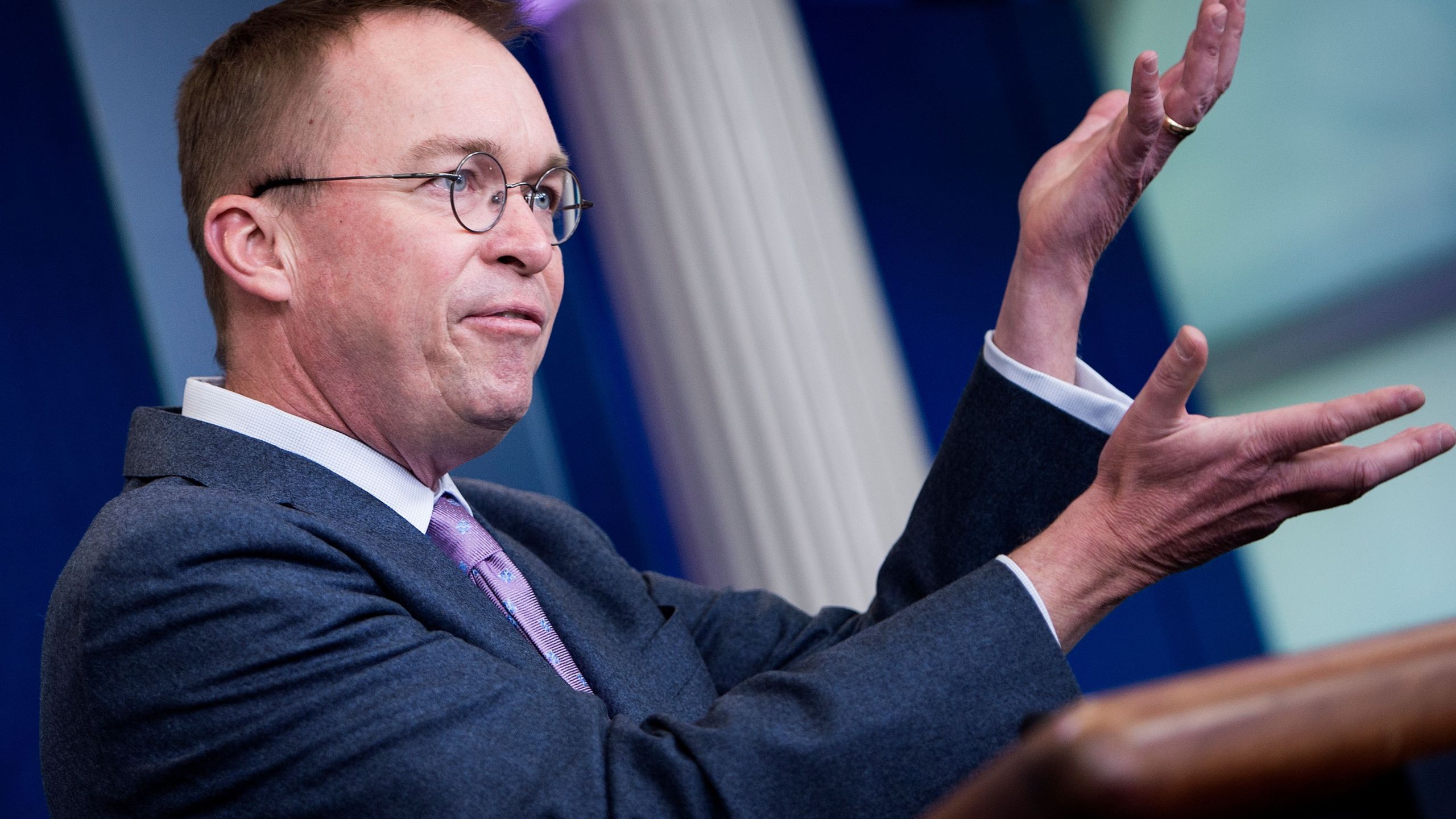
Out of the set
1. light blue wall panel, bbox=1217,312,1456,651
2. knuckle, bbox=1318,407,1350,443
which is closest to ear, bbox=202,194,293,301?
knuckle, bbox=1318,407,1350,443

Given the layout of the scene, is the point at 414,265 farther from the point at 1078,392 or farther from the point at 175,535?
the point at 1078,392

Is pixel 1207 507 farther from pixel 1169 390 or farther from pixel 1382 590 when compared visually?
pixel 1382 590

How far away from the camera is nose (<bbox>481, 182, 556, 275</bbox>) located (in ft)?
4.43

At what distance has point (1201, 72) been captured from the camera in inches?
49.6

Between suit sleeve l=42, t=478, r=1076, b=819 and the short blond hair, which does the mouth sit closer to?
the short blond hair

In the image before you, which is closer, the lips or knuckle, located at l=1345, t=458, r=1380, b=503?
knuckle, located at l=1345, t=458, r=1380, b=503

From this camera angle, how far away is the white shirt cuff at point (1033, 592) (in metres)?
1.02

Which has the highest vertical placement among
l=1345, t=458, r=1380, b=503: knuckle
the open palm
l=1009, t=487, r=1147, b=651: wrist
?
the open palm

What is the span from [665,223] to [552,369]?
2.01ft

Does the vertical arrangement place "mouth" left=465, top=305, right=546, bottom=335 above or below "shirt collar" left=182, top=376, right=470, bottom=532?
above

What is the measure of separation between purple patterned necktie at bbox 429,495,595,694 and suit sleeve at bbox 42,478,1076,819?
207 millimetres

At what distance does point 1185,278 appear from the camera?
3.99m

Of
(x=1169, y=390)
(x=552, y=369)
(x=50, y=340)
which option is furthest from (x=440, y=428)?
(x=552, y=369)

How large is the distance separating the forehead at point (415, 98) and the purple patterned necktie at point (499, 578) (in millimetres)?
421
